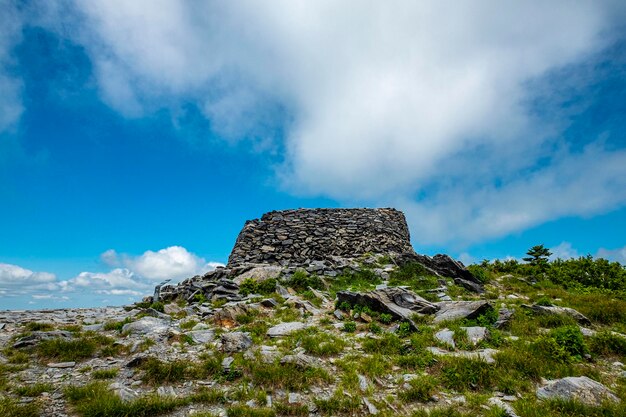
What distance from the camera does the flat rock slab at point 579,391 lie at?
21.0 feet

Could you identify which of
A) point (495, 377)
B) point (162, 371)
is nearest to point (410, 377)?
point (495, 377)

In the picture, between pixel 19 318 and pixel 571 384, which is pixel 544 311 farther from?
pixel 19 318

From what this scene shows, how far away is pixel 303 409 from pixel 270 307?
8.43 metres

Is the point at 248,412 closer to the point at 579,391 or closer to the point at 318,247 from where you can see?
the point at 579,391

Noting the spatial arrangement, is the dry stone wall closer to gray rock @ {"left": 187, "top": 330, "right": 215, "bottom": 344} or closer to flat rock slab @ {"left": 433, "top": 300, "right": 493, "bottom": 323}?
flat rock slab @ {"left": 433, "top": 300, "right": 493, "bottom": 323}

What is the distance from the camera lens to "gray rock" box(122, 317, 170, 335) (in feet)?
38.5

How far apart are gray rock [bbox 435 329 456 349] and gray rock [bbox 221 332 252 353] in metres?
5.89

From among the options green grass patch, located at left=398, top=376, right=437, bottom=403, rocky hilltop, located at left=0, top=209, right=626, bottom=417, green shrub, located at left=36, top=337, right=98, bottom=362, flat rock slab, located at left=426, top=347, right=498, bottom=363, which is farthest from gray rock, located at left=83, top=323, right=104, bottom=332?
flat rock slab, located at left=426, top=347, right=498, bottom=363

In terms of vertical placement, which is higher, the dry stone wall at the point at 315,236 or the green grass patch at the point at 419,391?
the dry stone wall at the point at 315,236

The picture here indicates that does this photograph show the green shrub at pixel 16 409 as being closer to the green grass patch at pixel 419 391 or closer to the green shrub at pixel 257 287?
the green grass patch at pixel 419 391

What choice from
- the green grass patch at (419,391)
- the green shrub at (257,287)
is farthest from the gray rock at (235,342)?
the green shrub at (257,287)

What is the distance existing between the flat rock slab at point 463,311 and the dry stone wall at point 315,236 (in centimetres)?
1379

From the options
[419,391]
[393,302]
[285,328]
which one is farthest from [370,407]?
[393,302]

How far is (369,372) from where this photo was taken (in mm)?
8227
